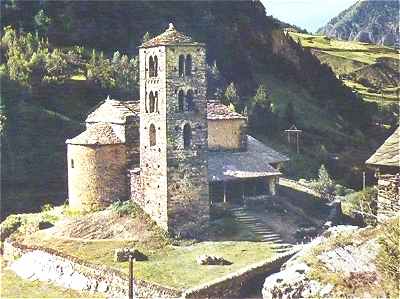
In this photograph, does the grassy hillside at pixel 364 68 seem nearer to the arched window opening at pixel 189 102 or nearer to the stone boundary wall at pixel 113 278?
the arched window opening at pixel 189 102

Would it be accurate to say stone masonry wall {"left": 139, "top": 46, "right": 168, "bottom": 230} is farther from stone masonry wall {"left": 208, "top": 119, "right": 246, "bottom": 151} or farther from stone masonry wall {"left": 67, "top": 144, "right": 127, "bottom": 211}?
stone masonry wall {"left": 208, "top": 119, "right": 246, "bottom": 151}

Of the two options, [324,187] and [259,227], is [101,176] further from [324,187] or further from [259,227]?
[324,187]

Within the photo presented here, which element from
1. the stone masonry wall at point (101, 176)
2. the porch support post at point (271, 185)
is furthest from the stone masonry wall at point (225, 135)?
the stone masonry wall at point (101, 176)

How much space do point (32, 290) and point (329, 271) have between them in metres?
19.4

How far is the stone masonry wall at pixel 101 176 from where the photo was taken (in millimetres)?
37906

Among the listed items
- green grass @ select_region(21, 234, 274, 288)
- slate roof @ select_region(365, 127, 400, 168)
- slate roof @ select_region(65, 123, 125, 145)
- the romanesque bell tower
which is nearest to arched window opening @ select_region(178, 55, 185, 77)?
the romanesque bell tower

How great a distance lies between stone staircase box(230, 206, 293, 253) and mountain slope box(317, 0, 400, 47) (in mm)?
133200

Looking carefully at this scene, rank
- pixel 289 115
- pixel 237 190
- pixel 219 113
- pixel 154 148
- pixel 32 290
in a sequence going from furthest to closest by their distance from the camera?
pixel 289 115 → pixel 219 113 → pixel 237 190 → pixel 154 148 → pixel 32 290

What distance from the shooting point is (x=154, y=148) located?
34750 millimetres

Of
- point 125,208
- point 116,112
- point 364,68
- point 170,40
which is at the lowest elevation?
point 125,208

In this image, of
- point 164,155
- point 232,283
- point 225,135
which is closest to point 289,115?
point 225,135

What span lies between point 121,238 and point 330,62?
8749cm

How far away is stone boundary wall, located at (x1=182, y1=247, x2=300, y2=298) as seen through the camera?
87.9 ft

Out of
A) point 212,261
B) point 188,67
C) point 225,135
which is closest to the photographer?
point 212,261
